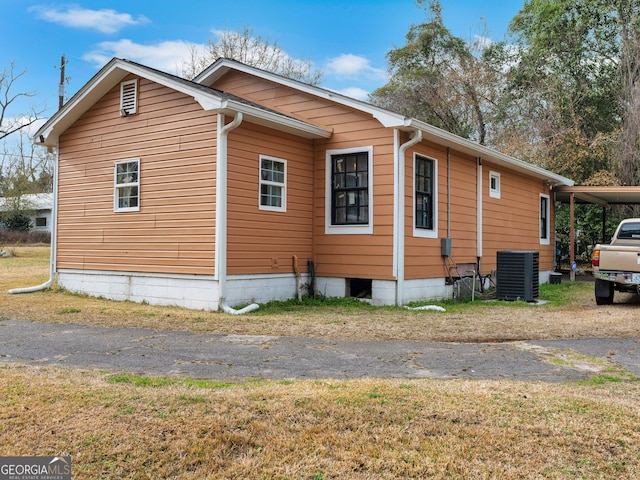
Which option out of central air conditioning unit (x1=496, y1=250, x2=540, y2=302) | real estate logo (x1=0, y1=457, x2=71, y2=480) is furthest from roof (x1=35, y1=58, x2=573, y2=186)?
real estate logo (x1=0, y1=457, x2=71, y2=480)

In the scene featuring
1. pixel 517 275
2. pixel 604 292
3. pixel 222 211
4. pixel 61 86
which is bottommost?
pixel 604 292

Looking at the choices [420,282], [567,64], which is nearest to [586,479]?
[420,282]

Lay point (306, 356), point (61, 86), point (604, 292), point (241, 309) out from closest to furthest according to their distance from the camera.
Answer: point (306, 356)
point (241, 309)
point (604, 292)
point (61, 86)

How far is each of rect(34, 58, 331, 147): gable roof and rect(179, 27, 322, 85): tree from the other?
15.9m

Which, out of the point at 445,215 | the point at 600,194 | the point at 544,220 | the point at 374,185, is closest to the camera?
the point at 374,185

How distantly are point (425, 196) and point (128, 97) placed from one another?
628cm

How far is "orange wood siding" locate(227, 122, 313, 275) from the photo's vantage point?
973 cm

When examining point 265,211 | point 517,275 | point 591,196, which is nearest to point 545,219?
point 591,196

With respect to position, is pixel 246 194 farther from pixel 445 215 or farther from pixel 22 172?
pixel 22 172

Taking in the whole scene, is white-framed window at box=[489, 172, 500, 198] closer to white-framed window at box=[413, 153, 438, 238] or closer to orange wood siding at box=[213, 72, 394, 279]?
white-framed window at box=[413, 153, 438, 238]

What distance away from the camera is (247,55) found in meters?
27.7

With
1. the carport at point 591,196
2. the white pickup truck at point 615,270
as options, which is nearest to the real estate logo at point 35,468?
the white pickup truck at point 615,270

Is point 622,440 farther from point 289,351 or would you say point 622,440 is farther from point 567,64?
point 567,64

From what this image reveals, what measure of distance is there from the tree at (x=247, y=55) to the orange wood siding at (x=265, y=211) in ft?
57.7
